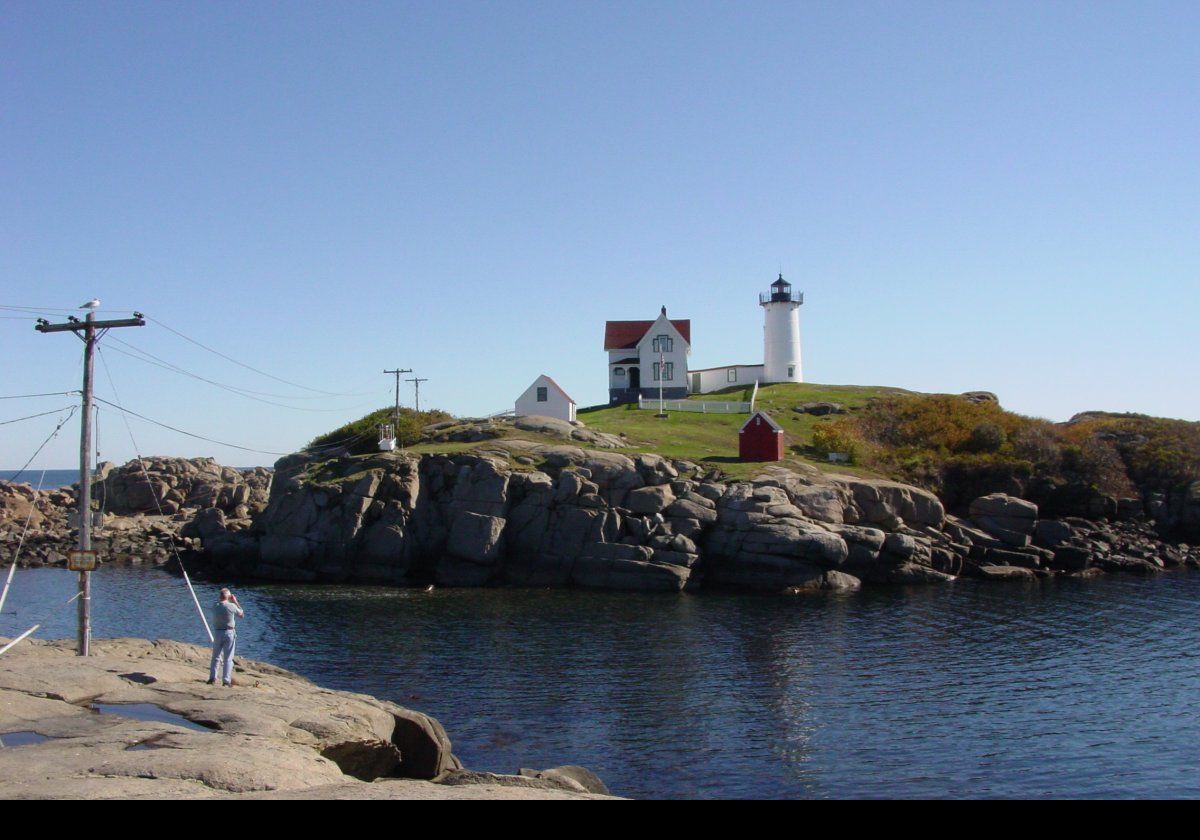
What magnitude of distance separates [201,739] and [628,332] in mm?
74956

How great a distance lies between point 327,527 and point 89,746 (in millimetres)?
39569

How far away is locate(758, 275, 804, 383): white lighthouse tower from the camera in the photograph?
9362 centimetres

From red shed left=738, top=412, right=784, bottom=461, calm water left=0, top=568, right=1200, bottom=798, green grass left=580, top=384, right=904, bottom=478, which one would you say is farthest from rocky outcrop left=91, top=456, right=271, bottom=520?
red shed left=738, top=412, right=784, bottom=461

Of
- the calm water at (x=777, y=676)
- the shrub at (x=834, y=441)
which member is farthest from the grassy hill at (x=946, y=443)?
the calm water at (x=777, y=676)

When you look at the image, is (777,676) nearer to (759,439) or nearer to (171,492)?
(759,439)

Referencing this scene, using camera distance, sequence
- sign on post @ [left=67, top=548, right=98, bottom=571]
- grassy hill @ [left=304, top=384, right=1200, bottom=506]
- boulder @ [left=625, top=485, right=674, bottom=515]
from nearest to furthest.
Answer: sign on post @ [left=67, top=548, right=98, bottom=571]
boulder @ [left=625, top=485, right=674, bottom=515]
grassy hill @ [left=304, top=384, right=1200, bottom=506]

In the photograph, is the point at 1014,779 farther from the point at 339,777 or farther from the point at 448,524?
the point at 448,524

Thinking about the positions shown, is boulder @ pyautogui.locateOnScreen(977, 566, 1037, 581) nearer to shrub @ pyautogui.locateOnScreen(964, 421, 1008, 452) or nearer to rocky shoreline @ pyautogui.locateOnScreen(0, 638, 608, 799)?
shrub @ pyautogui.locateOnScreen(964, 421, 1008, 452)

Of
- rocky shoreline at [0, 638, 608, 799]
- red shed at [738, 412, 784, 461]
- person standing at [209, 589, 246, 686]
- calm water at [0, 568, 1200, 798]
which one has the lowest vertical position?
calm water at [0, 568, 1200, 798]

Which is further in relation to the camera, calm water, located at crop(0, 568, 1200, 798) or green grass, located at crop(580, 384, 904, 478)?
green grass, located at crop(580, 384, 904, 478)

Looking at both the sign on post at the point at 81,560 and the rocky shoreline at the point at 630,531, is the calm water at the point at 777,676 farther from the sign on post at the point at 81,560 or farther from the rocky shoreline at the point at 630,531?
the sign on post at the point at 81,560

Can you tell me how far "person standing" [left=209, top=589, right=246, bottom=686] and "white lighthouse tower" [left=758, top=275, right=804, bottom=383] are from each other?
76.1 metres

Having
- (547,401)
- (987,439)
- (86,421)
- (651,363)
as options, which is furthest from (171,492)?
A: (987,439)

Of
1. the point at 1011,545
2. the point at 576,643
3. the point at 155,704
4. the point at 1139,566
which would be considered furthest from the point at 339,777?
the point at 1139,566
